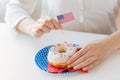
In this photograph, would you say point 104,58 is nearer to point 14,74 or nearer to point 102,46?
point 102,46

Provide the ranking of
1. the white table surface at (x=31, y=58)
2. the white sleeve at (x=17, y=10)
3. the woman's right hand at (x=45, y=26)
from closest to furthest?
the white table surface at (x=31, y=58)
the woman's right hand at (x=45, y=26)
the white sleeve at (x=17, y=10)

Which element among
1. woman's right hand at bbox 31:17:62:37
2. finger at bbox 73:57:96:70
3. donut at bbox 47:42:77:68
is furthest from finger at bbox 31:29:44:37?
finger at bbox 73:57:96:70

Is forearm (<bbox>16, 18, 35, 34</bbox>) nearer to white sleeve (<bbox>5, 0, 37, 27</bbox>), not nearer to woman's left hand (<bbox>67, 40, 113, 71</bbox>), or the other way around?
white sleeve (<bbox>5, 0, 37, 27</bbox>)

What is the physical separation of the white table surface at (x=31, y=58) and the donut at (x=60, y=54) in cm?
4

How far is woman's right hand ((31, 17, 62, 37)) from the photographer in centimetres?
109

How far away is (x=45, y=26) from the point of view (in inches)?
43.4

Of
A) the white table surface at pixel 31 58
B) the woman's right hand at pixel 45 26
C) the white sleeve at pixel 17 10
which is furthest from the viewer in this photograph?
the white sleeve at pixel 17 10

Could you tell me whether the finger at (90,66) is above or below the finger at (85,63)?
below

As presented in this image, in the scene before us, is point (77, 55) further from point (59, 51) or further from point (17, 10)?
point (17, 10)

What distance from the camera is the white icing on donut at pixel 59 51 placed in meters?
0.95

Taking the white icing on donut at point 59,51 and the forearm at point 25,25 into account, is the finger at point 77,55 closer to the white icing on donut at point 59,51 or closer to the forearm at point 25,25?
the white icing on donut at point 59,51

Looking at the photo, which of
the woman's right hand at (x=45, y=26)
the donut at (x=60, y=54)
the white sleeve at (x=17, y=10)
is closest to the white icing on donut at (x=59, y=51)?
the donut at (x=60, y=54)

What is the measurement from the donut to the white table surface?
0.14 feet

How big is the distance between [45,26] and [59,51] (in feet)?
0.49
